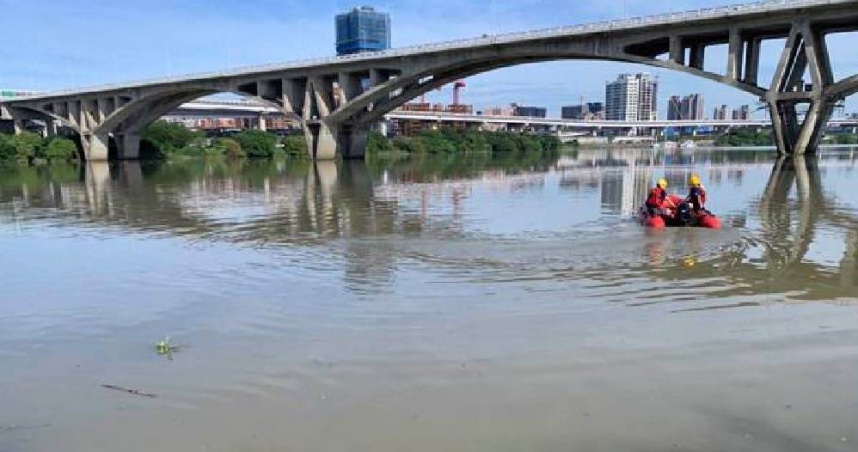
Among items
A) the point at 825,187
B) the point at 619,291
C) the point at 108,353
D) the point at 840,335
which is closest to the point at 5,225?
the point at 108,353

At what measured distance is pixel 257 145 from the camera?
3477 inches

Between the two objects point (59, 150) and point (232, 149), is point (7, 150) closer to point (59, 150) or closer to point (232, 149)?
point (59, 150)

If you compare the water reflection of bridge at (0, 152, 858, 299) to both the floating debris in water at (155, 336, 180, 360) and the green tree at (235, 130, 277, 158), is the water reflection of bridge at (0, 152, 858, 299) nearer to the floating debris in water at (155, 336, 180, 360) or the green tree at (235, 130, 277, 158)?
the floating debris in water at (155, 336, 180, 360)

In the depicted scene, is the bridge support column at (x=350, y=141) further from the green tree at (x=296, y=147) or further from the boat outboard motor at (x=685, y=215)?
the boat outboard motor at (x=685, y=215)

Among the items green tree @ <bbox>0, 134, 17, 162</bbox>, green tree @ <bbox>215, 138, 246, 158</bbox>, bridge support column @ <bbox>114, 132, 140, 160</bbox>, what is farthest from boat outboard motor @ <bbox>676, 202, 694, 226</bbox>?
bridge support column @ <bbox>114, 132, 140, 160</bbox>

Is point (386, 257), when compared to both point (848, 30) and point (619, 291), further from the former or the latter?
point (848, 30)

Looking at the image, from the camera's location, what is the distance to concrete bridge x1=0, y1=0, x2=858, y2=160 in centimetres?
4666

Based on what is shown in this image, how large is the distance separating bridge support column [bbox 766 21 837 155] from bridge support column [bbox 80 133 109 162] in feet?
232

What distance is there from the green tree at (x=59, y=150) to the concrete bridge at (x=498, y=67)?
249 cm

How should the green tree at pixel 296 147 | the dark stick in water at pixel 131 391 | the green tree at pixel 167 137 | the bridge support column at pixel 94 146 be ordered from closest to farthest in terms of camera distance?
the dark stick in water at pixel 131 391
the bridge support column at pixel 94 146
the green tree at pixel 296 147
the green tree at pixel 167 137

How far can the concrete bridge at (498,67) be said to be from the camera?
46.7 metres

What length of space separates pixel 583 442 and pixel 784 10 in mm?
47710

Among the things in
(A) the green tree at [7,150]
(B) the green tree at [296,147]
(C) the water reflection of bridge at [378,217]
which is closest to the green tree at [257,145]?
(B) the green tree at [296,147]

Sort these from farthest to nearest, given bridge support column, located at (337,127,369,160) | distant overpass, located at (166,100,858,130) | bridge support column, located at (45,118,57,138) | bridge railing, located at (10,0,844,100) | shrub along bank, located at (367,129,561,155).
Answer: distant overpass, located at (166,100,858,130) → shrub along bank, located at (367,129,561,155) → bridge support column, located at (45,118,57,138) → bridge support column, located at (337,127,369,160) → bridge railing, located at (10,0,844,100)
